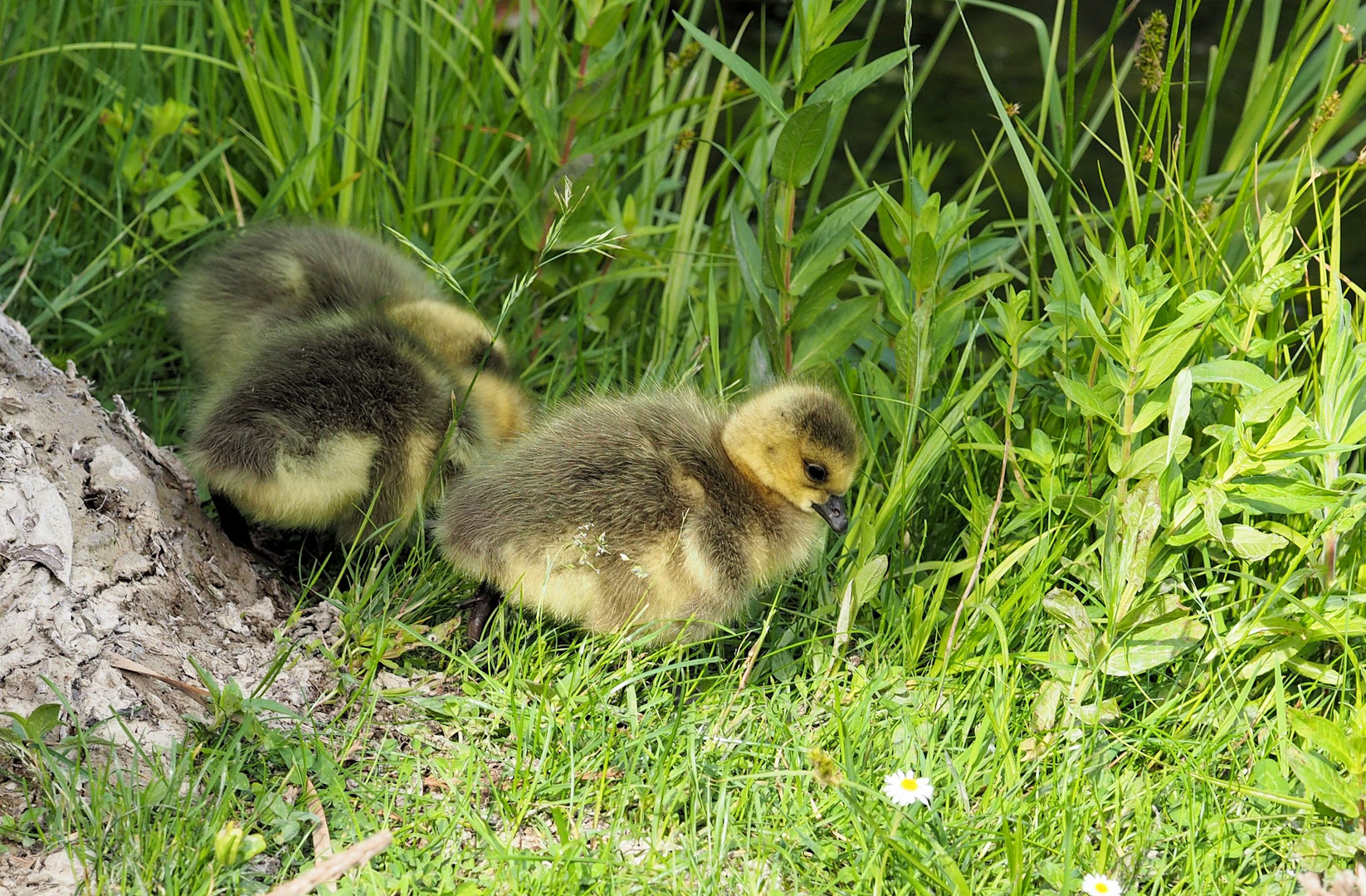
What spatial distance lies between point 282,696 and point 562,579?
556 millimetres

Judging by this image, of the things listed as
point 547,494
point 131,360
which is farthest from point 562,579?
point 131,360

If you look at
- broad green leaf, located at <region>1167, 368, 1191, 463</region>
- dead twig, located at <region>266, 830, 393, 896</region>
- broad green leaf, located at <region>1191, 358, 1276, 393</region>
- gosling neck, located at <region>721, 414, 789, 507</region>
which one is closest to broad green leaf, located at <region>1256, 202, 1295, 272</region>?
broad green leaf, located at <region>1191, 358, 1276, 393</region>

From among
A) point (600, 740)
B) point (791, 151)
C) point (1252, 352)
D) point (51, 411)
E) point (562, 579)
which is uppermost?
point (791, 151)

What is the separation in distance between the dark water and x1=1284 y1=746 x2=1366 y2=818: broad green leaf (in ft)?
9.75

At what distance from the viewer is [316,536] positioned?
2.99 metres

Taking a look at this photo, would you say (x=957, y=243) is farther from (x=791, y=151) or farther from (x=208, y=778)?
(x=208, y=778)

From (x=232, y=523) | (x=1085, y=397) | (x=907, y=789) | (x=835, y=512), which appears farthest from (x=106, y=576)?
(x=1085, y=397)

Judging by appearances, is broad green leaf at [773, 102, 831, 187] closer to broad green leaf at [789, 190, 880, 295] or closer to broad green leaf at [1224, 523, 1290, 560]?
broad green leaf at [789, 190, 880, 295]

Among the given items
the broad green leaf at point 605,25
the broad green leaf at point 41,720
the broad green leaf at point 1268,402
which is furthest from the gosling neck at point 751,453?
the broad green leaf at point 605,25

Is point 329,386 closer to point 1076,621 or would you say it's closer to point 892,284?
point 892,284

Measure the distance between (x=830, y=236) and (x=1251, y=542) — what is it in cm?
106

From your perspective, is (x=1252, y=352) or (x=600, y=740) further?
(x=1252, y=352)

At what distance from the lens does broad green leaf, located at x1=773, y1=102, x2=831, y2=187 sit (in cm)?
273

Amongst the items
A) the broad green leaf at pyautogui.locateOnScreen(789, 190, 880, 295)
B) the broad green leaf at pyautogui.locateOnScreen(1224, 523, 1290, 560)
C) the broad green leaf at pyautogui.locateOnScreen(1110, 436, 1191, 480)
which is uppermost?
the broad green leaf at pyautogui.locateOnScreen(789, 190, 880, 295)
